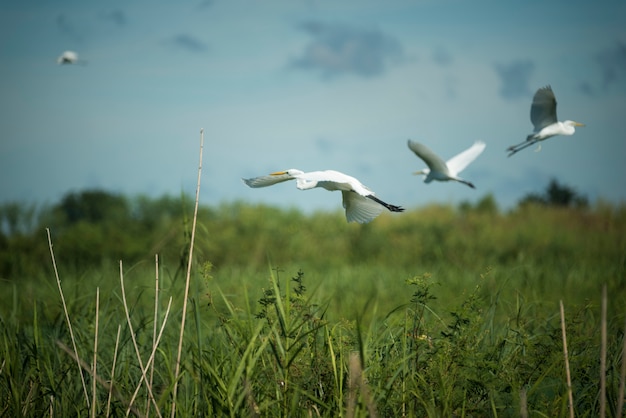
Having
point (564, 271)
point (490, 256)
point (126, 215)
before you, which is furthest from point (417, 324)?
point (126, 215)

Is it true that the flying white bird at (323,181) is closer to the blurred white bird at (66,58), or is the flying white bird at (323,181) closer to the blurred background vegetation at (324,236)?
the blurred white bird at (66,58)

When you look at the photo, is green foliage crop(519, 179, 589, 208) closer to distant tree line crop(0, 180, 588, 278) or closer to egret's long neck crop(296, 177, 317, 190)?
distant tree line crop(0, 180, 588, 278)

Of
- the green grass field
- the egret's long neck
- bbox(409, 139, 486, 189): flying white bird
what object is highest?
bbox(409, 139, 486, 189): flying white bird

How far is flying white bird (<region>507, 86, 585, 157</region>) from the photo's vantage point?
3346 mm

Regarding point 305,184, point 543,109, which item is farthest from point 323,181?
point 543,109

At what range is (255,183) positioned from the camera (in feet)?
8.26

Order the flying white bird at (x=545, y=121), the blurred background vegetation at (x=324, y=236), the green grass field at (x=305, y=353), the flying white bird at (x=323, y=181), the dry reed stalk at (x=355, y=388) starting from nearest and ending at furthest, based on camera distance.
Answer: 1. the dry reed stalk at (x=355, y=388)
2. the flying white bird at (x=323, y=181)
3. the green grass field at (x=305, y=353)
4. the flying white bird at (x=545, y=121)
5. the blurred background vegetation at (x=324, y=236)

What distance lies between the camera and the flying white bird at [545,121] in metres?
3.35

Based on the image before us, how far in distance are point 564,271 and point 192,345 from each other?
720 centimetres

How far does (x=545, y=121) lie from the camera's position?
3.49 m

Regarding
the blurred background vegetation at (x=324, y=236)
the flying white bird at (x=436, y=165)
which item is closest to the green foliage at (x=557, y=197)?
the blurred background vegetation at (x=324, y=236)

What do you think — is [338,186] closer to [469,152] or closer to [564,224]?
[469,152]

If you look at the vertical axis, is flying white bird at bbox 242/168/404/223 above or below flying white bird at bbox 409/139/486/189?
below

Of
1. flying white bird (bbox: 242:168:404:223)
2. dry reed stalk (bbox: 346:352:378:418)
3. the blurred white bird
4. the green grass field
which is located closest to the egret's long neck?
flying white bird (bbox: 242:168:404:223)
